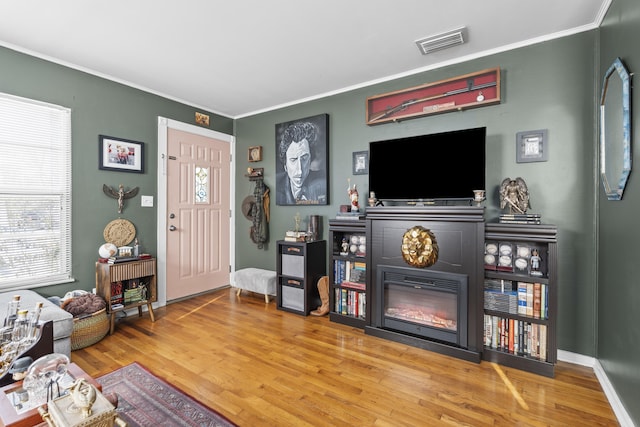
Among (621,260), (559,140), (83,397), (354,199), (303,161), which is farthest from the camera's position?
(303,161)

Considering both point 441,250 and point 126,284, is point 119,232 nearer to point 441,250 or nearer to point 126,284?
point 126,284

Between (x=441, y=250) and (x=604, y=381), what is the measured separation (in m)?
1.31

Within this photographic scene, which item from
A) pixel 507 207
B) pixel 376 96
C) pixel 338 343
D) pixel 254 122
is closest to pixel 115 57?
pixel 254 122

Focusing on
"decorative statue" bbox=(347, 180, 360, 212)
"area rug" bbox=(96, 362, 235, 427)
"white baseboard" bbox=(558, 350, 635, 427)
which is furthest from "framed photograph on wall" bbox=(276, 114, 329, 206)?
"white baseboard" bbox=(558, 350, 635, 427)

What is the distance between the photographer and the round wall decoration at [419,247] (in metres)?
2.55

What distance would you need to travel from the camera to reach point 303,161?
12.6 ft

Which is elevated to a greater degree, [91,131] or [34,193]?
[91,131]

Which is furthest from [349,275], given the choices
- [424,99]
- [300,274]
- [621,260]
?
[621,260]

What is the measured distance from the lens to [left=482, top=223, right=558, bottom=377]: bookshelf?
2.16 m

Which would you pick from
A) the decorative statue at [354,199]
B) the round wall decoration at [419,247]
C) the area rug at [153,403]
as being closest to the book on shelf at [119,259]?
the area rug at [153,403]

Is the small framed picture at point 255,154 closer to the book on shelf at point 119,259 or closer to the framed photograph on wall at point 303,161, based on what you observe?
the framed photograph on wall at point 303,161

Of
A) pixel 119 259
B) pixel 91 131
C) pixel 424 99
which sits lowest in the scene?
pixel 119 259

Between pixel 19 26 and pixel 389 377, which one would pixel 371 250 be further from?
pixel 19 26

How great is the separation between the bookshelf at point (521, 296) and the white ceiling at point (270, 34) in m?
1.57
